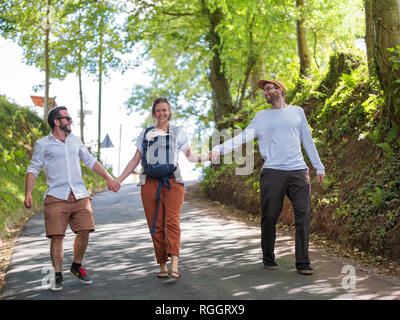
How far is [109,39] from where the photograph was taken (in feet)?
79.5

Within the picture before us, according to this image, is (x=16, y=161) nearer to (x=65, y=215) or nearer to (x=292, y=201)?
(x=65, y=215)

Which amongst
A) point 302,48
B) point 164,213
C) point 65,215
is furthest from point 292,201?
point 302,48

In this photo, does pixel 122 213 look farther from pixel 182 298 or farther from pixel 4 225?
pixel 182 298

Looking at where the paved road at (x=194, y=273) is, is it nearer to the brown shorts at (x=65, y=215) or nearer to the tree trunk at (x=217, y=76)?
the brown shorts at (x=65, y=215)

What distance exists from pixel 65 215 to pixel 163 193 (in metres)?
1.19

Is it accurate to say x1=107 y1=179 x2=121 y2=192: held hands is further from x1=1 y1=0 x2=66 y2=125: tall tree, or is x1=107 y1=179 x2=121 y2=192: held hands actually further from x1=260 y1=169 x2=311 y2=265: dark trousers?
x1=1 y1=0 x2=66 y2=125: tall tree

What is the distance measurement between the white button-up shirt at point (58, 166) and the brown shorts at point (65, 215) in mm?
75

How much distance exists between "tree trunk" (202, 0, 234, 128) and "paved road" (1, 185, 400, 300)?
10.3m

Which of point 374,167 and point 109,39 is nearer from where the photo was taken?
point 374,167

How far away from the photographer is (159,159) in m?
6.71

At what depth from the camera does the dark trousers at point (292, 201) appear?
693 centimetres

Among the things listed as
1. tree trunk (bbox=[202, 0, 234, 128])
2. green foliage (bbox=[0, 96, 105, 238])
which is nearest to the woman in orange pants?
green foliage (bbox=[0, 96, 105, 238])
